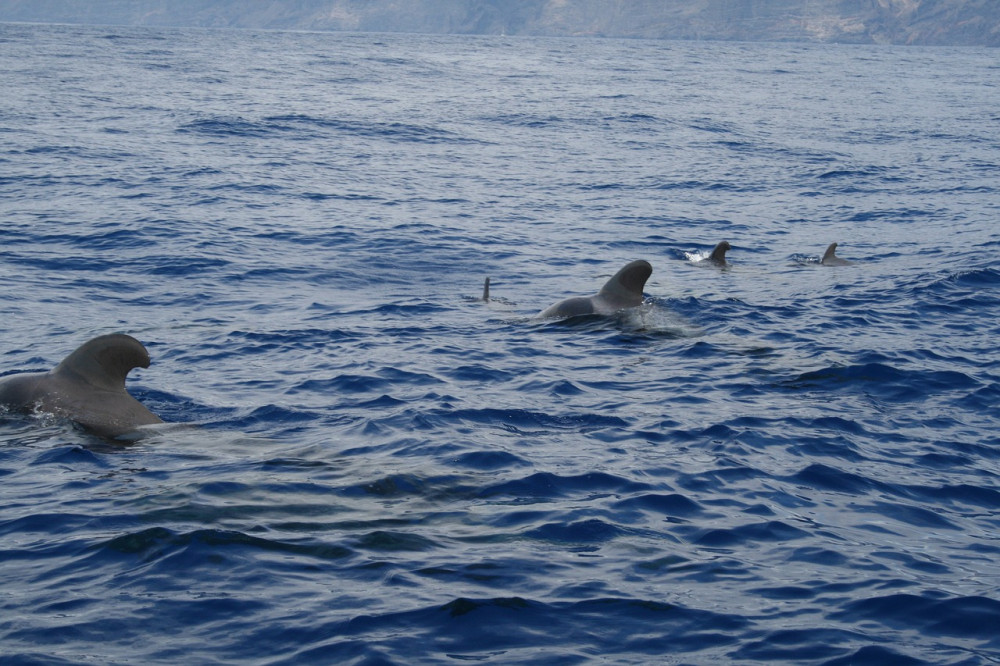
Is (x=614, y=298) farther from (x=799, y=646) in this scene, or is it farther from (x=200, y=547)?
(x=799, y=646)

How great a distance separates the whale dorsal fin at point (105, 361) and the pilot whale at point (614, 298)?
7.40 metres

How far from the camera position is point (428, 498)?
955cm

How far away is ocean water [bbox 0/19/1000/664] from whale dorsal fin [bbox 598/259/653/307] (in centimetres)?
35

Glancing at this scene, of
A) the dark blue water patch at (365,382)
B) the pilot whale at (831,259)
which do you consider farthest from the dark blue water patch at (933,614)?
the pilot whale at (831,259)

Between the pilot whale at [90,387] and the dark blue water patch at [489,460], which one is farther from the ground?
the pilot whale at [90,387]

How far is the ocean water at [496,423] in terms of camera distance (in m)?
7.54

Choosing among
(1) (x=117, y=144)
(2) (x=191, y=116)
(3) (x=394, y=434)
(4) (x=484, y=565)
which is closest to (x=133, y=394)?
(3) (x=394, y=434)

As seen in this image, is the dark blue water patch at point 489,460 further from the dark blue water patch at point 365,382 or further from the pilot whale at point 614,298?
the pilot whale at point 614,298

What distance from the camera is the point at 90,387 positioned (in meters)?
11.1

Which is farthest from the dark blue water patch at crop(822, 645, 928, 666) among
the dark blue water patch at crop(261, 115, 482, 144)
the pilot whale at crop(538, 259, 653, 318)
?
the dark blue water patch at crop(261, 115, 482, 144)

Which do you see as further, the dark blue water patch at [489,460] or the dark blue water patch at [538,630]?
the dark blue water patch at [489,460]

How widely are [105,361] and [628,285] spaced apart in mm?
8432

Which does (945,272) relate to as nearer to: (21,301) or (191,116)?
(21,301)

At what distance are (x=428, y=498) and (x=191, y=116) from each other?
126 ft
